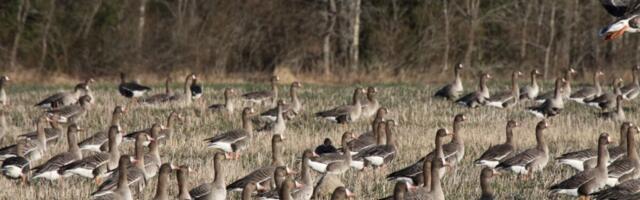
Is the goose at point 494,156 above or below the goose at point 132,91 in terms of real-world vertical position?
above

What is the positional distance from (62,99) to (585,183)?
15.9 metres

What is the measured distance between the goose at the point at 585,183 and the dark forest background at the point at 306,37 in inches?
1041

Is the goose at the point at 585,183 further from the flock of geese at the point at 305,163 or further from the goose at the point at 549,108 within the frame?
the goose at the point at 549,108

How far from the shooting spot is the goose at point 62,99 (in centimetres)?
2564

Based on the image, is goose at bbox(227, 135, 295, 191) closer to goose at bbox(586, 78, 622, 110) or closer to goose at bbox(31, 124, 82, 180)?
goose at bbox(31, 124, 82, 180)

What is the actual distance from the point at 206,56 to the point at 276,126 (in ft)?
76.9

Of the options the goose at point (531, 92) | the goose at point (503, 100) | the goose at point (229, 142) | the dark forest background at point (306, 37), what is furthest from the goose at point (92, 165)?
the dark forest background at point (306, 37)

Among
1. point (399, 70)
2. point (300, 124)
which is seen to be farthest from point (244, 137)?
point (399, 70)

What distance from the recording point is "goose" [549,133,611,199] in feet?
39.8

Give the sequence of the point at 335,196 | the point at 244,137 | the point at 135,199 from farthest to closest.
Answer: the point at 244,137, the point at 135,199, the point at 335,196

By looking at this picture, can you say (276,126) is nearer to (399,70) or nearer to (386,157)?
(386,157)

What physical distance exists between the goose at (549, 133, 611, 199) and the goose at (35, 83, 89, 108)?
14.7 metres

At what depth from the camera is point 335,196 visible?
10.1 metres

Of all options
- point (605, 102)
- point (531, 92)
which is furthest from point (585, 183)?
point (531, 92)
